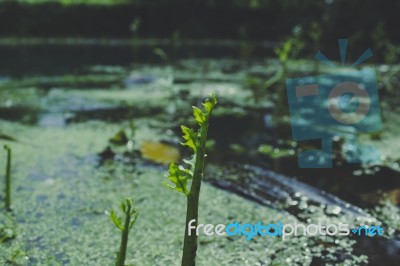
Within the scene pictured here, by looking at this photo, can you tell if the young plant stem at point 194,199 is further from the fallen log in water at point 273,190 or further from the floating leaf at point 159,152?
the floating leaf at point 159,152

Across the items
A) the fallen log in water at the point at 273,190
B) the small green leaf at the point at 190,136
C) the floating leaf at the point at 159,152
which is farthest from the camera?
the floating leaf at the point at 159,152

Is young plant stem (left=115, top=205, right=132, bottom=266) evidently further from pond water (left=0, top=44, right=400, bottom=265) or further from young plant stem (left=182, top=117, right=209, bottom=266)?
pond water (left=0, top=44, right=400, bottom=265)

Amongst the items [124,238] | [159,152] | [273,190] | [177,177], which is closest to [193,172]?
[177,177]

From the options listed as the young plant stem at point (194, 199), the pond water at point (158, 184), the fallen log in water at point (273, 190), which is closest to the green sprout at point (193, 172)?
the young plant stem at point (194, 199)

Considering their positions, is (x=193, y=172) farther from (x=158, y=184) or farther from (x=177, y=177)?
(x=158, y=184)

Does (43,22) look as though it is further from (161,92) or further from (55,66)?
(161,92)

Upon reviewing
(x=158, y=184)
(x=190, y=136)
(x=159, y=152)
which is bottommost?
(x=190, y=136)

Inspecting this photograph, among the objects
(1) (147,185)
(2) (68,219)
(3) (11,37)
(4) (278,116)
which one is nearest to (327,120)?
(4) (278,116)

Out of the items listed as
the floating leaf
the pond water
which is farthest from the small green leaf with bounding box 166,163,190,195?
the floating leaf

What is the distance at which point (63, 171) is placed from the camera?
3.67m

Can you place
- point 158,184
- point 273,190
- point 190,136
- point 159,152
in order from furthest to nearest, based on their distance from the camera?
point 159,152
point 158,184
point 273,190
point 190,136

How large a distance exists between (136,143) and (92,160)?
1.92ft

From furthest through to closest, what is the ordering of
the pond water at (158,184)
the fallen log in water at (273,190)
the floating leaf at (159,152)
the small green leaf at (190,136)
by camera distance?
the floating leaf at (159,152)
the fallen log in water at (273,190)
the pond water at (158,184)
the small green leaf at (190,136)

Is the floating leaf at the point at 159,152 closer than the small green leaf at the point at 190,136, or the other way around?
the small green leaf at the point at 190,136
